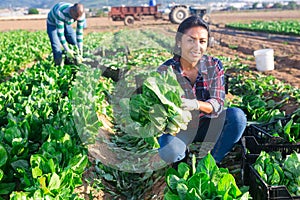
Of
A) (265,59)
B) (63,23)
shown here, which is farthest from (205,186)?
(265,59)

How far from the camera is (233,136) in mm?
3500

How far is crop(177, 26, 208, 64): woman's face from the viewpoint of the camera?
10.7ft

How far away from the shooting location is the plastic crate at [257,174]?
8.17ft

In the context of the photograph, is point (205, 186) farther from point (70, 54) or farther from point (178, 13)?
point (178, 13)

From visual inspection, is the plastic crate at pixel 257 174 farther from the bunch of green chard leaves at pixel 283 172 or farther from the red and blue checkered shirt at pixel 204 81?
the red and blue checkered shirt at pixel 204 81

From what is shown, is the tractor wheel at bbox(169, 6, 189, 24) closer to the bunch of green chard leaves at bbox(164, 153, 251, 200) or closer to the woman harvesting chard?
the woman harvesting chard

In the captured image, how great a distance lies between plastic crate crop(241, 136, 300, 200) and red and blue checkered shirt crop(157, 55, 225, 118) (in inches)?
16.8

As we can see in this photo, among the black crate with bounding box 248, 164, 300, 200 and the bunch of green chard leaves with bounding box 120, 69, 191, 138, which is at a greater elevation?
the bunch of green chard leaves with bounding box 120, 69, 191, 138

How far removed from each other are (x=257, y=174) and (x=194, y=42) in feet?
3.99

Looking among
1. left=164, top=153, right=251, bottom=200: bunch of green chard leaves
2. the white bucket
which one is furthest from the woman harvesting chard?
the white bucket

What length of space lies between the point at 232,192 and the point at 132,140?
2.64m

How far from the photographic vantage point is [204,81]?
3523 millimetres

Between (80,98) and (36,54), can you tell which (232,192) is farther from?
(36,54)

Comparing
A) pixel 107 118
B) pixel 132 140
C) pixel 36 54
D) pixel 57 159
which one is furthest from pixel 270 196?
pixel 36 54
